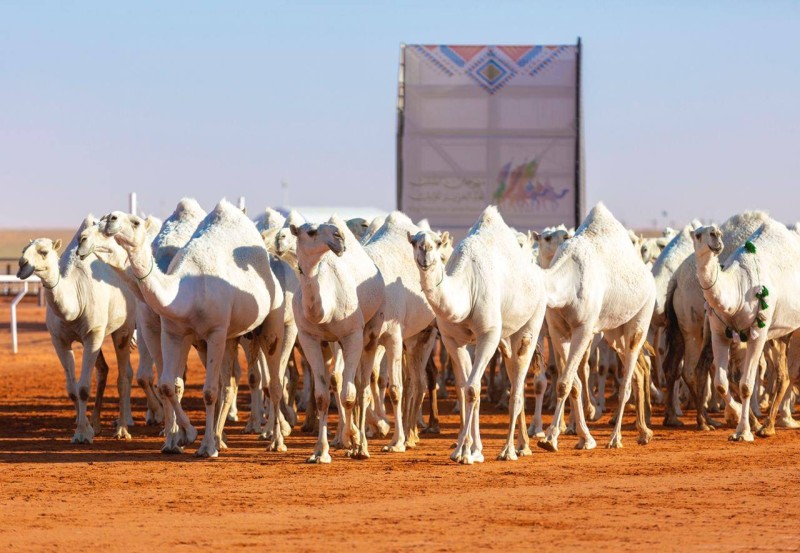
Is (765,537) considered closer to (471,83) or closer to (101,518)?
(101,518)

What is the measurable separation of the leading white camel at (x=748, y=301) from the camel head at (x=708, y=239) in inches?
2.1

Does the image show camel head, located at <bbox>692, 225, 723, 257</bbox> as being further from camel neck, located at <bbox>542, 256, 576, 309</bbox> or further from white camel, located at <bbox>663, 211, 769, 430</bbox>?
white camel, located at <bbox>663, 211, 769, 430</bbox>

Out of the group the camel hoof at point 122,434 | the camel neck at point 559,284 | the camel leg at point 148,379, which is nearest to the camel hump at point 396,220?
the camel neck at point 559,284

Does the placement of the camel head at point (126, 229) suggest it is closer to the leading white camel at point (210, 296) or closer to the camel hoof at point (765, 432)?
the leading white camel at point (210, 296)

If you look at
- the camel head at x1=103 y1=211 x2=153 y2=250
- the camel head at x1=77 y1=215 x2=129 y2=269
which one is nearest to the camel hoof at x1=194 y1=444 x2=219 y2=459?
the camel head at x1=77 y1=215 x2=129 y2=269

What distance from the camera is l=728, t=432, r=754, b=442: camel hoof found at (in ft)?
52.2

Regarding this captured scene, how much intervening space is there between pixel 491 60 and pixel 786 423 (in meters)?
17.2

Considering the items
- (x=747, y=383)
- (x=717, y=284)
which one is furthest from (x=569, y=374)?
(x=747, y=383)

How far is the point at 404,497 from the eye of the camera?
1165cm

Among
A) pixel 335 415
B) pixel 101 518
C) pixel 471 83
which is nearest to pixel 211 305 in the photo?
pixel 101 518

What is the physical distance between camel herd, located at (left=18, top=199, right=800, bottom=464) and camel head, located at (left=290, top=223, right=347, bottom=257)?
0.05 feet

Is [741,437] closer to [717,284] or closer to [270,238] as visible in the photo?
[717,284]

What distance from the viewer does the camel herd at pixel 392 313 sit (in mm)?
13641

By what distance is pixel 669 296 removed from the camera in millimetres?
18422
